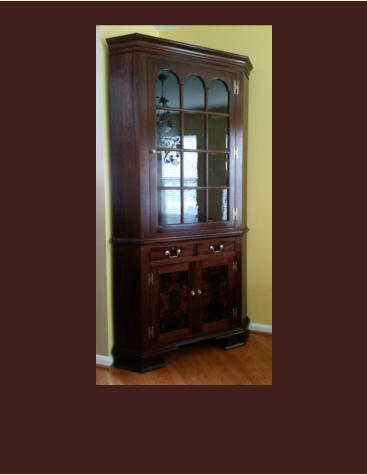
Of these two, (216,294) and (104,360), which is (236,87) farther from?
(104,360)

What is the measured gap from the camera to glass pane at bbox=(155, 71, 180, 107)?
6.98 feet

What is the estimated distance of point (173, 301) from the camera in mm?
2314

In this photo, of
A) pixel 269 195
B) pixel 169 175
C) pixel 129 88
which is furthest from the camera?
pixel 269 195

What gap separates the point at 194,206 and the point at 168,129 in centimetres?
50

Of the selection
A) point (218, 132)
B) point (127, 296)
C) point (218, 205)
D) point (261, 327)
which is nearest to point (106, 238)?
point (127, 296)

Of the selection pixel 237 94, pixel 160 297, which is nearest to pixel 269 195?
pixel 237 94

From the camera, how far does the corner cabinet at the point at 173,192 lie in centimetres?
Result: 211

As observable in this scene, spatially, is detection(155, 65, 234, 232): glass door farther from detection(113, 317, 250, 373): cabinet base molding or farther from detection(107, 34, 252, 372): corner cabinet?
detection(113, 317, 250, 373): cabinet base molding

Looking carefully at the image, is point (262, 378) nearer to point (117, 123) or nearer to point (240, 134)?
point (240, 134)

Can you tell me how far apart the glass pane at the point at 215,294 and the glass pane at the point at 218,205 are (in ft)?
1.11

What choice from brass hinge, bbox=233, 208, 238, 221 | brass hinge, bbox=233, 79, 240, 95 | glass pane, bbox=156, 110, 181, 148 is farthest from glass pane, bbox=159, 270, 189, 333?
brass hinge, bbox=233, 79, 240, 95

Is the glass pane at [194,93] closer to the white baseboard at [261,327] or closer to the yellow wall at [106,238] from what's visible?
the yellow wall at [106,238]

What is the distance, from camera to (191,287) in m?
2.35

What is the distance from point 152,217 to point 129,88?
0.76 m
